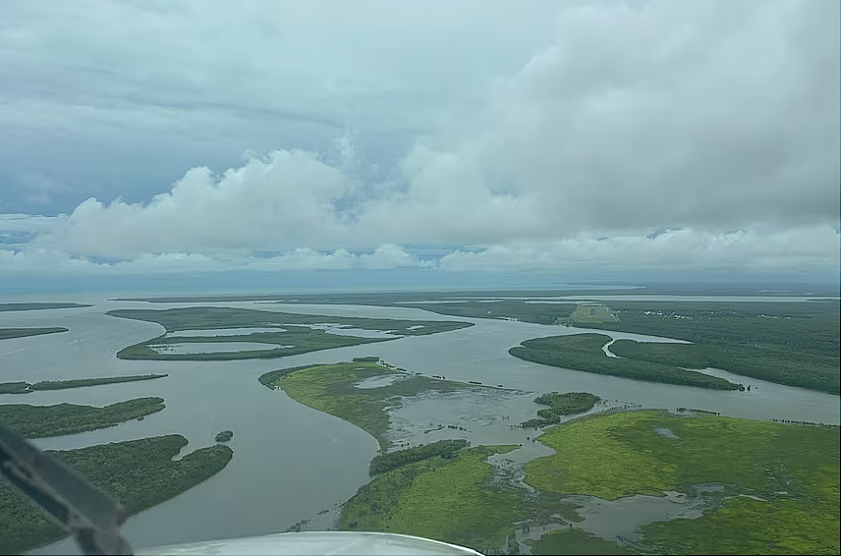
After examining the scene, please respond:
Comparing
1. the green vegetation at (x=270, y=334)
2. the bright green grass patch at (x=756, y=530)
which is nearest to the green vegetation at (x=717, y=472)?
the bright green grass patch at (x=756, y=530)

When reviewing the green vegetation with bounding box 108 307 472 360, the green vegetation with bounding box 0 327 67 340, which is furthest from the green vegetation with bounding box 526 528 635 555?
the green vegetation with bounding box 0 327 67 340

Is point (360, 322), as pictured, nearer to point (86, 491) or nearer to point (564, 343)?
point (564, 343)

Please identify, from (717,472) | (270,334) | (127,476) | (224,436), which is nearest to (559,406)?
(717,472)

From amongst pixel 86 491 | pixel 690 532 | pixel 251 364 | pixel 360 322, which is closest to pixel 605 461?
pixel 690 532

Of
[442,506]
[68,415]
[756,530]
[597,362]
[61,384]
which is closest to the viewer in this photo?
[756,530]

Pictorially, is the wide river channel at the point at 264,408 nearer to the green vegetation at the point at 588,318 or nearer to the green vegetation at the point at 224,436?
the green vegetation at the point at 224,436

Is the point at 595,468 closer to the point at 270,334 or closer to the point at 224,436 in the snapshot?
the point at 224,436
